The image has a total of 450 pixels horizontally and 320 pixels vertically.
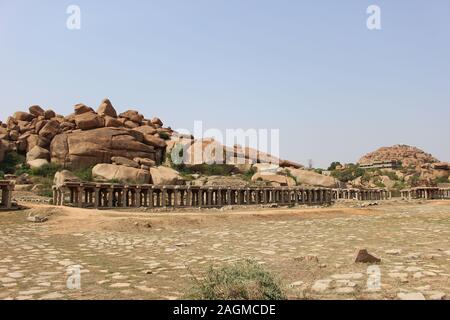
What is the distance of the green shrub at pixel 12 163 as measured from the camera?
49.2 metres

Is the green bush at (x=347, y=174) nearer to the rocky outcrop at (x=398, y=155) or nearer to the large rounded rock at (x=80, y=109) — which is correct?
the large rounded rock at (x=80, y=109)

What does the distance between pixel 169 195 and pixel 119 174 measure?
24.8ft

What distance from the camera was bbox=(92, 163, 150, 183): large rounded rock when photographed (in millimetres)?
43812

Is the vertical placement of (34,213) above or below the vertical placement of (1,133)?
below

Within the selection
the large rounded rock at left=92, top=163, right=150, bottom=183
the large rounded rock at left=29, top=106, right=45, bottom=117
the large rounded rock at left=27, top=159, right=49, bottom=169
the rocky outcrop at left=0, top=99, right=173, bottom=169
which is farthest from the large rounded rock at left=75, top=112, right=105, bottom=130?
the large rounded rock at left=29, top=106, right=45, bottom=117

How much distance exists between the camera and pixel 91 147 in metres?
48.3

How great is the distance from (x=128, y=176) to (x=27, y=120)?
26.1 metres

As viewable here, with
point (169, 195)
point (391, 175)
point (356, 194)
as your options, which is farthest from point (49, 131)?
point (391, 175)

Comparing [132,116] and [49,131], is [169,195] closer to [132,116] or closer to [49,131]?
[49,131]

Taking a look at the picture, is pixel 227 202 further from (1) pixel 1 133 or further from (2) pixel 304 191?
(1) pixel 1 133

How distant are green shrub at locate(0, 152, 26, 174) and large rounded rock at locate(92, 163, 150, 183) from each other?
1192cm

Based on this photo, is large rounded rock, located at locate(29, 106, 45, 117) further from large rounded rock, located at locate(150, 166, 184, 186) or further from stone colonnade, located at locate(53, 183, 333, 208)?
large rounded rock, located at locate(150, 166, 184, 186)
